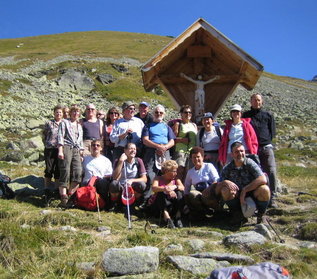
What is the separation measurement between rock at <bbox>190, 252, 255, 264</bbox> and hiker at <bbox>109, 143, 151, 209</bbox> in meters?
2.95

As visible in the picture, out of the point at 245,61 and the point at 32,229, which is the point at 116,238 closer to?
the point at 32,229

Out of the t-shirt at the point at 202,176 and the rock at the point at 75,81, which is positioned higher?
the rock at the point at 75,81

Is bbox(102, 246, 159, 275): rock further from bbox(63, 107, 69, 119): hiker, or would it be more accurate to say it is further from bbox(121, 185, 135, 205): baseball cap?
bbox(63, 107, 69, 119): hiker

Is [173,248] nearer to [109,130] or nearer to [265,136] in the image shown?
[265,136]

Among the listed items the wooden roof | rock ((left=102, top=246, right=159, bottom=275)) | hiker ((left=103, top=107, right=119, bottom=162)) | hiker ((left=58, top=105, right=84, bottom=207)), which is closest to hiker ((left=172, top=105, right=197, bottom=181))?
hiker ((left=103, top=107, right=119, bottom=162))

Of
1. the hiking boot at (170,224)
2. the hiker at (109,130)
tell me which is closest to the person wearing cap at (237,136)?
the hiking boot at (170,224)

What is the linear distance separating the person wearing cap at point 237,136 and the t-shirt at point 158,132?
119cm

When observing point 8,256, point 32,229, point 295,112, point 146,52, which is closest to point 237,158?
point 32,229

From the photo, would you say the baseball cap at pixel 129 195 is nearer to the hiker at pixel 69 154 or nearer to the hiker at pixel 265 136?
the hiker at pixel 69 154

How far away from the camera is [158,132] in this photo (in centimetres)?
849

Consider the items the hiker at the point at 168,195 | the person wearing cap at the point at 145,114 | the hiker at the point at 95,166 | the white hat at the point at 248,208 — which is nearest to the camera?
the white hat at the point at 248,208

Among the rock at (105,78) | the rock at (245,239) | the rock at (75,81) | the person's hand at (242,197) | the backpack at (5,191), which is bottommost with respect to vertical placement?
the rock at (245,239)

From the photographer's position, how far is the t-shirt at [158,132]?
845 cm

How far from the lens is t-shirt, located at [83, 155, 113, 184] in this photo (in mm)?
8273
